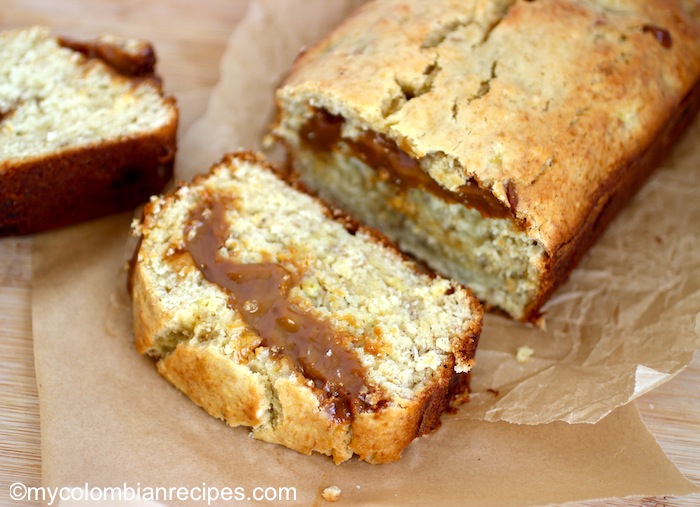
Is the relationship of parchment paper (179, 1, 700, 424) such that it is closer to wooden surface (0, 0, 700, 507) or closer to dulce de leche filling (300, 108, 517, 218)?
wooden surface (0, 0, 700, 507)

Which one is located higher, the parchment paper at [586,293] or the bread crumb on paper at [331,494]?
the parchment paper at [586,293]

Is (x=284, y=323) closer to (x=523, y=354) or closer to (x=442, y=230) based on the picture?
(x=442, y=230)

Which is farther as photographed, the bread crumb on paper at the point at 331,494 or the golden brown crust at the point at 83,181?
the golden brown crust at the point at 83,181


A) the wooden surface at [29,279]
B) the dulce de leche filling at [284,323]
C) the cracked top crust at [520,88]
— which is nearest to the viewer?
the dulce de leche filling at [284,323]

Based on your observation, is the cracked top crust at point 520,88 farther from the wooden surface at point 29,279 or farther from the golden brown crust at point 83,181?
the wooden surface at point 29,279

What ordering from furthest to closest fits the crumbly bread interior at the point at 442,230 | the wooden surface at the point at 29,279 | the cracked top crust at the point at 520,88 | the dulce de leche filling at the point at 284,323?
the crumbly bread interior at the point at 442,230
the cracked top crust at the point at 520,88
the wooden surface at the point at 29,279
the dulce de leche filling at the point at 284,323

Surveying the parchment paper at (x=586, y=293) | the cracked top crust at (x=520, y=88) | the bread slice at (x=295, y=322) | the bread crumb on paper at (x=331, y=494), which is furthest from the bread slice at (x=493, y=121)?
the bread crumb on paper at (x=331, y=494)

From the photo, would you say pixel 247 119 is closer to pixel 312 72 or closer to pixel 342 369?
pixel 312 72

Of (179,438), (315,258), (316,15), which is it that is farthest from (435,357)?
(316,15)
